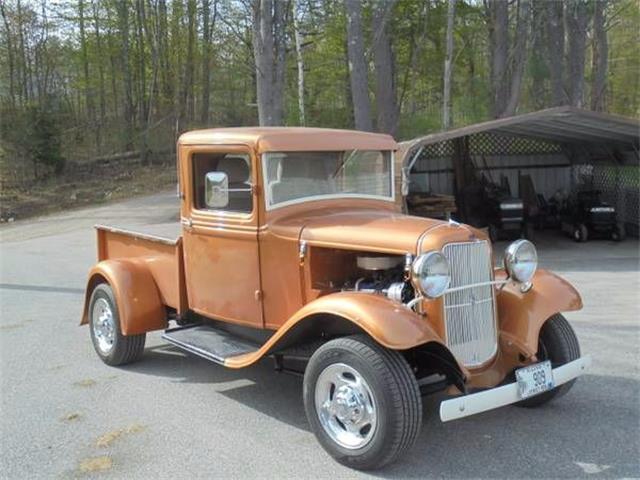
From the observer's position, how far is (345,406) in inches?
149

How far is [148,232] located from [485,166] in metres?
10.9

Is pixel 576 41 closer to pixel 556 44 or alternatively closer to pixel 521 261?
pixel 556 44

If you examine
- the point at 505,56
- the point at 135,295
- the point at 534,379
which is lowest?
the point at 534,379

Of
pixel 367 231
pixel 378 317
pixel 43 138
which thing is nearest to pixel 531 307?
pixel 367 231

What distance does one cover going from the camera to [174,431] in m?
4.31

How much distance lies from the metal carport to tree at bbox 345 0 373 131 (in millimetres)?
1871

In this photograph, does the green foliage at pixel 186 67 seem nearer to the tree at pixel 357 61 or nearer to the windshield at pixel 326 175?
the tree at pixel 357 61

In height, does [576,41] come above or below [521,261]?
above

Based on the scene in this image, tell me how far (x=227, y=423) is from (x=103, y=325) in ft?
6.49

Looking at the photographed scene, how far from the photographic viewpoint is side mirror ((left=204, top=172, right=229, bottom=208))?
482 cm

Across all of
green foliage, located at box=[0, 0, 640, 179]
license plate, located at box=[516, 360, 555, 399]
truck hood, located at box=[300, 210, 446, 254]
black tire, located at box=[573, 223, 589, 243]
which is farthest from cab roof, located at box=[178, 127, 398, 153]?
green foliage, located at box=[0, 0, 640, 179]

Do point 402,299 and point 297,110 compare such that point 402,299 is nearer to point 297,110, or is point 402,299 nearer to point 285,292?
point 285,292

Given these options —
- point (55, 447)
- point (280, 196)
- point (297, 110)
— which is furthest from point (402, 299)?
point (297, 110)

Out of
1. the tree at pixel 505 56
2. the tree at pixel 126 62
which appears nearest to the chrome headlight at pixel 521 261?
the tree at pixel 505 56
